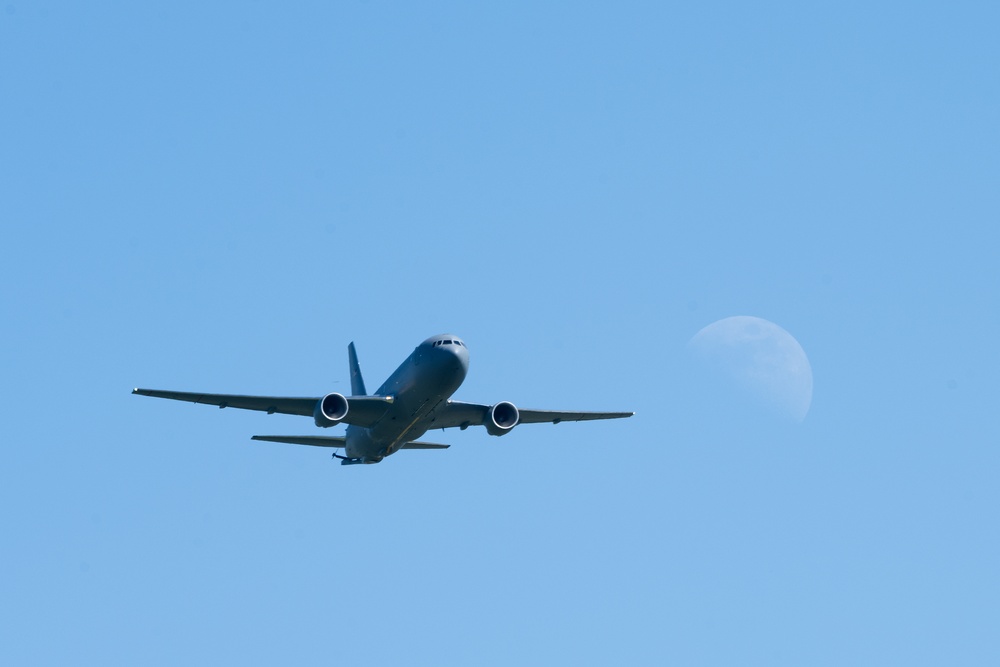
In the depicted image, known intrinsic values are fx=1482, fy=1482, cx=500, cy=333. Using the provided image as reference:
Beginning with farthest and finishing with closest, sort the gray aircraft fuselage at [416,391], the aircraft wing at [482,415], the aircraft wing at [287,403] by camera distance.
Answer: the aircraft wing at [482,415] < the aircraft wing at [287,403] < the gray aircraft fuselage at [416,391]

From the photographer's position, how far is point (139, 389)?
2719 inches

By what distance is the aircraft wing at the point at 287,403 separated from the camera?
71.2 meters

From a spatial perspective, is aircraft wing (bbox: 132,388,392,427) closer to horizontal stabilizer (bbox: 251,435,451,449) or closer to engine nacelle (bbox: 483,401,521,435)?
horizontal stabilizer (bbox: 251,435,451,449)

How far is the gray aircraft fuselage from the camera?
6831cm

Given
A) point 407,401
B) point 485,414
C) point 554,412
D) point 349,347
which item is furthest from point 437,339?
point 349,347

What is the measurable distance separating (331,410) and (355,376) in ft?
63.1

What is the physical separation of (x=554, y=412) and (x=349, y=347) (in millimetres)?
18104

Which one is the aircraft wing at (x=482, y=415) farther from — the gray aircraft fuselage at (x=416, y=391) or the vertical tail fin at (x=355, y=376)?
the vertical tail fin at (x=355, y=376)

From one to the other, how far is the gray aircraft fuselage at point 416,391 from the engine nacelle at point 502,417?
3.14 metres

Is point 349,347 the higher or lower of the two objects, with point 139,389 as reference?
higher

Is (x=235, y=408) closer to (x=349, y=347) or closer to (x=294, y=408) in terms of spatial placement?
(x=294, y=408)

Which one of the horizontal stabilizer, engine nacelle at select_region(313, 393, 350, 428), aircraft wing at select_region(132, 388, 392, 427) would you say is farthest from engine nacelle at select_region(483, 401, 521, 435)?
engine nacelle at select_region(313, 393, 350, 428)

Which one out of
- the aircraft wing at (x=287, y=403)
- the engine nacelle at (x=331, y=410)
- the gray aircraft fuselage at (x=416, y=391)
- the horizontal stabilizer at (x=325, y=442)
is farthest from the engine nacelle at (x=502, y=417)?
the engine nacelle at (x=331, y=410)

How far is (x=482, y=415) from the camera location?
76.4 metres
